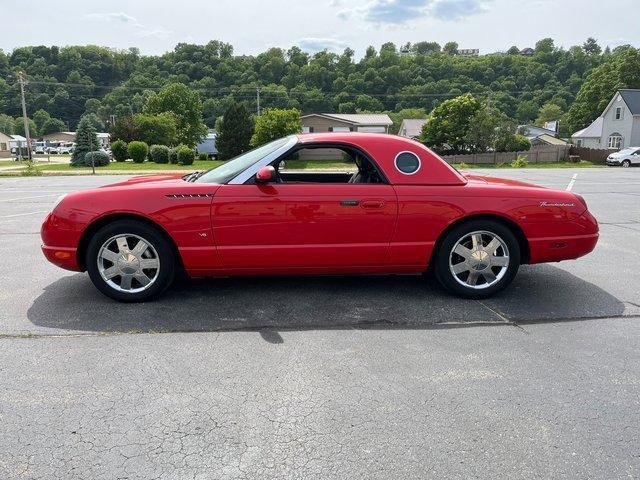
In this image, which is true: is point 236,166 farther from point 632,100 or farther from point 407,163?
point 632,100

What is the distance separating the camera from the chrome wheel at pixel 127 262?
4418mm

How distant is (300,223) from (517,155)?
47.0 metres

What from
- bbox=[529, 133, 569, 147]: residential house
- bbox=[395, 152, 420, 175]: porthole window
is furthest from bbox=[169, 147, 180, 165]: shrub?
bbox=[529, 133, 569, 147]: residential house

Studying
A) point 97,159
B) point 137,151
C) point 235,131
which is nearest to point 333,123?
point 235,131

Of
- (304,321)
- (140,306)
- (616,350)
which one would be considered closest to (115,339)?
(140,306)

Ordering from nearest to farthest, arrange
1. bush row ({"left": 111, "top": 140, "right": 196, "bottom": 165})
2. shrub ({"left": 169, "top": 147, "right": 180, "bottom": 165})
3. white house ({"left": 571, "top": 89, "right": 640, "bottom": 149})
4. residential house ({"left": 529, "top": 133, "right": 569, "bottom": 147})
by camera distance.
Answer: bush row ({"left": 111, "top": 140, "right": 196, "bottom": 165}) → shrub ({"left": 169, "top": 147, "right": 180, "bottom": 165}) → white house ({"left": 571, "top": 89, "right": 640, "bottom": 149}) → residential house ({"left": 529, "top": 133, "right": 569, "bottom": 147})

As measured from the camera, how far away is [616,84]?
66812mm

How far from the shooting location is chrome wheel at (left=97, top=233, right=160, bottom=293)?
4.42 metres

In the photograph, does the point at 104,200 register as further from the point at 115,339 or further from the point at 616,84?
the point at 616,84

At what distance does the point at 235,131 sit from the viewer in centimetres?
4875

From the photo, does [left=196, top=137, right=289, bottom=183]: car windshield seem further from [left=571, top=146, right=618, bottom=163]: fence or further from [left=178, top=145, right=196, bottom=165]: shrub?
[left=571, top=146, right=618, bottom=163]: fence

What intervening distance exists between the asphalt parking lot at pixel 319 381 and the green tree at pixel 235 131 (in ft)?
148

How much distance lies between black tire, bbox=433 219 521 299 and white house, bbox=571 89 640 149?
57453mm

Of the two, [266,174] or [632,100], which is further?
[632,100]
